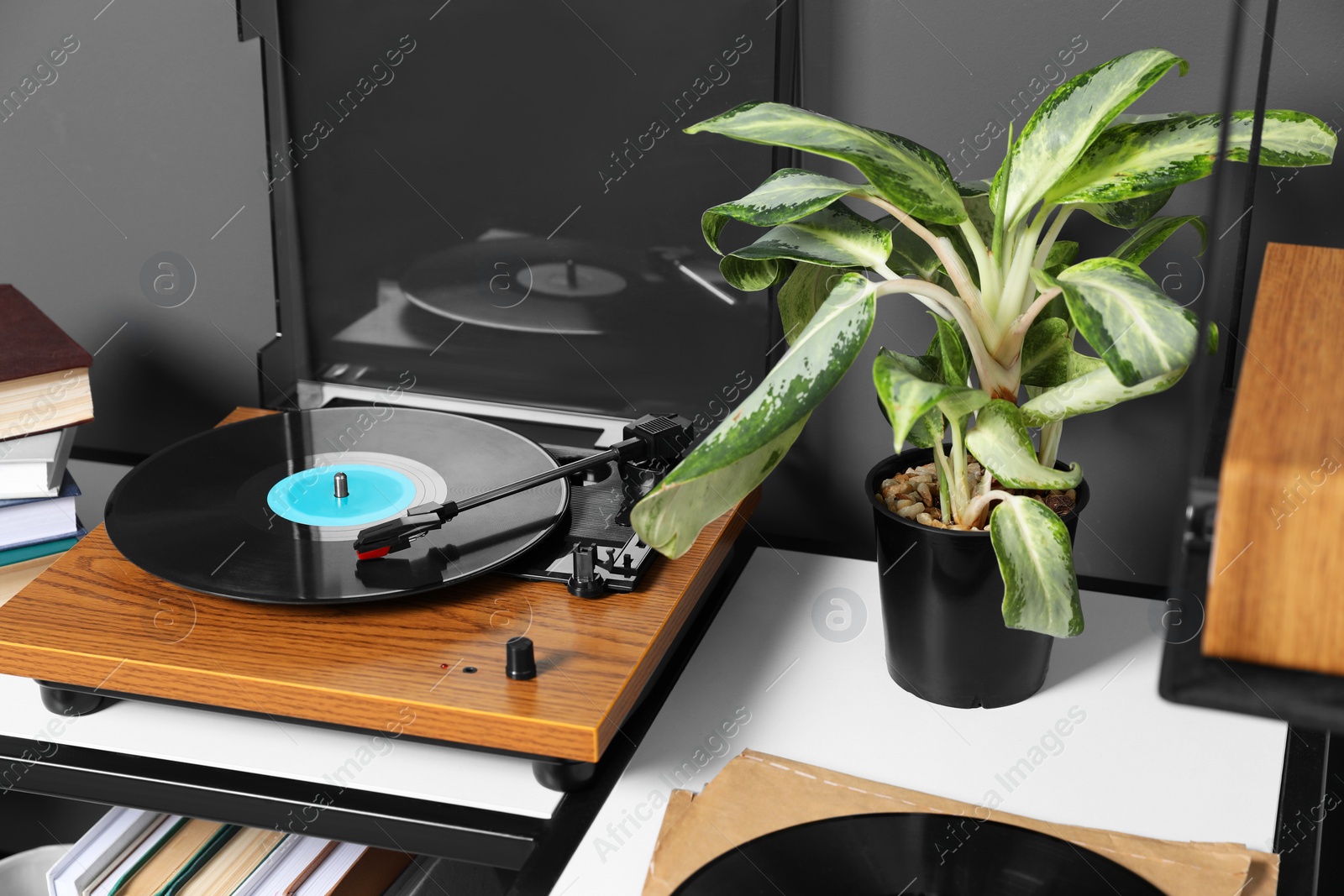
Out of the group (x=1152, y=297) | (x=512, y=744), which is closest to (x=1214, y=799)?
(x=1152, y=297)

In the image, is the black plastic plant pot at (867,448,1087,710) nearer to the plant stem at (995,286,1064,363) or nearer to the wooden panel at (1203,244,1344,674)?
the plant stem at (995,286,1064,363)

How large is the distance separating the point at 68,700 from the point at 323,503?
26 cm

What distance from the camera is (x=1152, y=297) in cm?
72

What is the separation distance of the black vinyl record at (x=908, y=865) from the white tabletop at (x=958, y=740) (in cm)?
8

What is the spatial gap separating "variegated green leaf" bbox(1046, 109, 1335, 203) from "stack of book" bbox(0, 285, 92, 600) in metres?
0.94

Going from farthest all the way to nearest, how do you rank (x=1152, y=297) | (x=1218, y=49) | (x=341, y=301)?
(x=341, y=301)
(x=1218, y=49)
(x=1152, y=297)

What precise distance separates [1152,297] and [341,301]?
3.09 ft

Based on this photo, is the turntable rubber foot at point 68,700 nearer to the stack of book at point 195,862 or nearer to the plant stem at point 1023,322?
the stack of book at point 195,862

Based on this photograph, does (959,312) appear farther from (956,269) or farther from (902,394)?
(902,394)

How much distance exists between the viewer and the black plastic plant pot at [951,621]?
93 cm

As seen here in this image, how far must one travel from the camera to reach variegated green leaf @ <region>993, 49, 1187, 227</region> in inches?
32.1

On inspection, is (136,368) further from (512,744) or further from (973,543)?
(973,543)

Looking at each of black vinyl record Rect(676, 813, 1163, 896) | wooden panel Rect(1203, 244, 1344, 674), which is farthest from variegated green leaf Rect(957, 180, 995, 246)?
wooden panel Rect(1203, 244, 1344, 674)

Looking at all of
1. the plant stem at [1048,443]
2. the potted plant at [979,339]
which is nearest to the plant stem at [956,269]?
the potted plant at [979,339]
